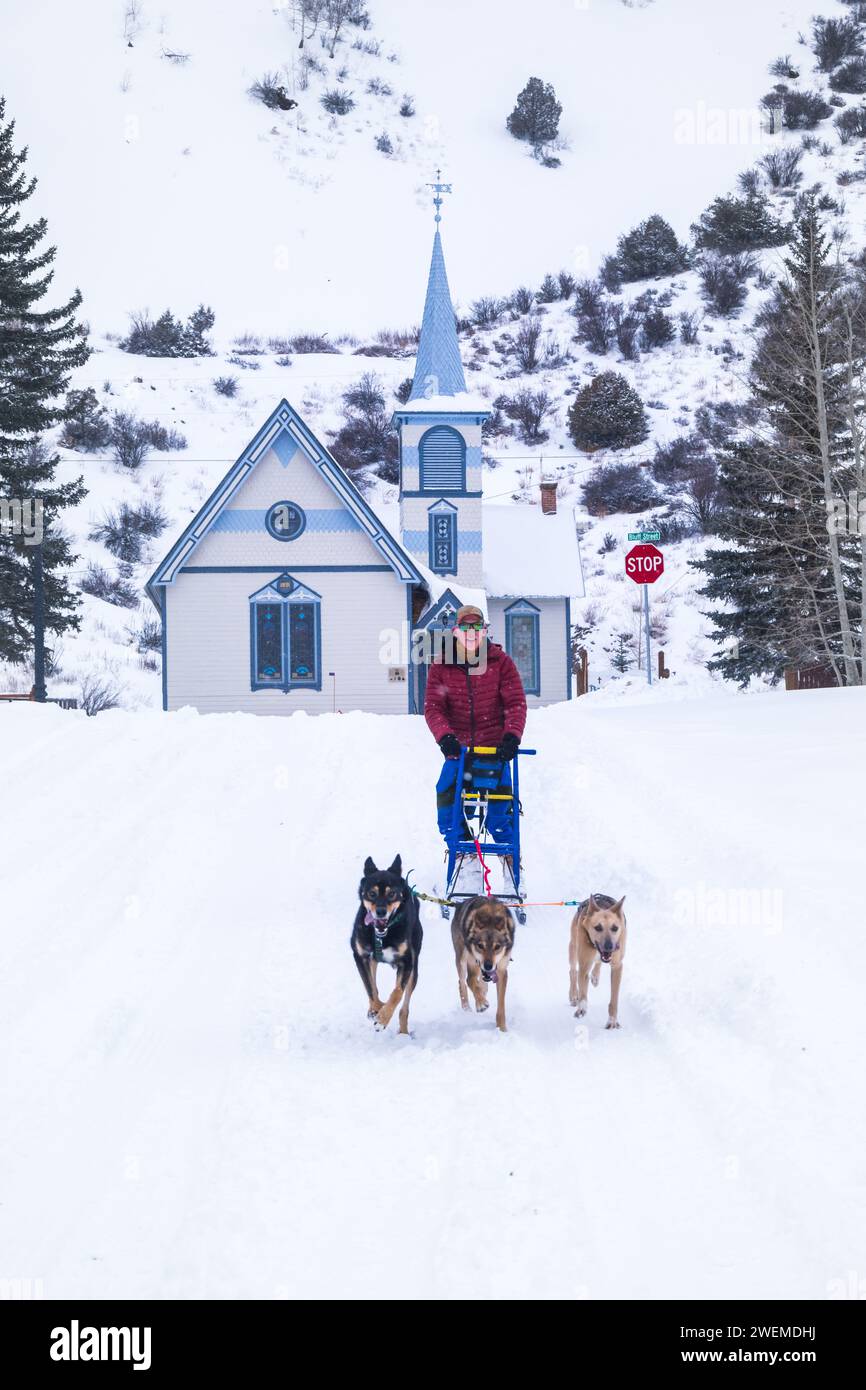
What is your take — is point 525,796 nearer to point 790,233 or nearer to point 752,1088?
point 752,1088

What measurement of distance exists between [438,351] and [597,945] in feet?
102

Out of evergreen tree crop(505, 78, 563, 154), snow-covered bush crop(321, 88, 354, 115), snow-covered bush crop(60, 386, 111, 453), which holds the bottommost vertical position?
snow-covered bush crop(60, 386, 111, 453)

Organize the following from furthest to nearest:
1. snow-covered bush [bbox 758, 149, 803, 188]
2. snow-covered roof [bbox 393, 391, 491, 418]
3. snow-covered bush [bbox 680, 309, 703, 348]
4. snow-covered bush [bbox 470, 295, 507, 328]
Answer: snow-covered bush [bbox 758, 149, 803, 188] < snow-covered bush [bbox 470, 295, 507, 328] < snow-covered bush [bbox 680, 309, 703, 348] < snow-covered roof [bbox 393, 391, 491, 418]

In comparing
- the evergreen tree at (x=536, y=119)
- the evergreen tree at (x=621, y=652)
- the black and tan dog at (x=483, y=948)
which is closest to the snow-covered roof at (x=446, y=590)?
the evergreen tree at (x=621, y=652)

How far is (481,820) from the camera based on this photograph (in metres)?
8.66

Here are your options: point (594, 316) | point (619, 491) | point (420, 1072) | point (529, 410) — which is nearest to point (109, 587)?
point (619, 491)

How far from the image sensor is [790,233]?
75.6m

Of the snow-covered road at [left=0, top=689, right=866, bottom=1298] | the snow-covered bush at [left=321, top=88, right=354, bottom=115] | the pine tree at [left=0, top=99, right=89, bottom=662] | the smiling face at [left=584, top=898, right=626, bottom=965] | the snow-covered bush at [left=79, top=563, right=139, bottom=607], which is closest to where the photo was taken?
the snow-covered road at [left=0, top=689, right=866, bottom=1298]

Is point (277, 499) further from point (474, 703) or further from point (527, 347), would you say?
point (527, 347)

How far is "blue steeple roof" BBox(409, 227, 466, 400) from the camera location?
34438 mm

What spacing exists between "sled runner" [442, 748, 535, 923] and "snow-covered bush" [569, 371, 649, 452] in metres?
56.0

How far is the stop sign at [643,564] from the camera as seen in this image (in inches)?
859

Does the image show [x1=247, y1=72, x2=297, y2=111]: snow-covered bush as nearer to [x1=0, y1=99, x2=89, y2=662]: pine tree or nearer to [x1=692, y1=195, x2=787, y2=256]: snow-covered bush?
[x1=692, y1=195, x2=787, y2=256]: snow-covered bush

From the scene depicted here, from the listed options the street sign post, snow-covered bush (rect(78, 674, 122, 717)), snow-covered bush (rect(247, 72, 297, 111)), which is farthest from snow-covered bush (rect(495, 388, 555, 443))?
snow-covered bush (rect(247, 72, 297, 111))
